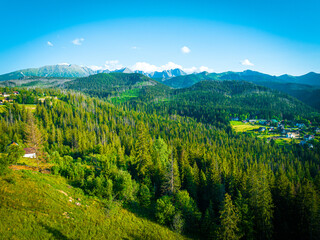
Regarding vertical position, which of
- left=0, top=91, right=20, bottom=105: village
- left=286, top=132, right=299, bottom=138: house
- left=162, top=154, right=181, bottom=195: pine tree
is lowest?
left=286, top=132, right=299, bottom=138: house

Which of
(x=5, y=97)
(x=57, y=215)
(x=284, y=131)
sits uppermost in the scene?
(x=5, y=97)

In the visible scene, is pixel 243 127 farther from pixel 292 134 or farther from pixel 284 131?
pixel 292 134

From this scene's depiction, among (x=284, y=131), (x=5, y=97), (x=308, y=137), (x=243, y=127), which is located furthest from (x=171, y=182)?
(x=5, y=97)

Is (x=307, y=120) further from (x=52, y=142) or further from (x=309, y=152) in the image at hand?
(x=52, y=142)

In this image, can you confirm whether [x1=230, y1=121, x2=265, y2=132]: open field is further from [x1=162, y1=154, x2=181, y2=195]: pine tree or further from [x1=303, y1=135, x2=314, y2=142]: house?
[x1=162, y1=154, x2=181, y2=195]: pine tree

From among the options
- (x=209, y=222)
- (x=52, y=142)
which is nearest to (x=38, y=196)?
(x=209, y=222)

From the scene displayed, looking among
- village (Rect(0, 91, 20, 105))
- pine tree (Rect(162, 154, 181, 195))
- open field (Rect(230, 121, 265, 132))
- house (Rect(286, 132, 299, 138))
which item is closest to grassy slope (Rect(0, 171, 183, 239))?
pine tree (Rect(162, 154, 181, 195))
